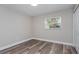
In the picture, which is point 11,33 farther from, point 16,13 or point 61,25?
point 61,25

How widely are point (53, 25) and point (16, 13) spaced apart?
2310mm

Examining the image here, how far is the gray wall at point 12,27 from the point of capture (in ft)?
12.8

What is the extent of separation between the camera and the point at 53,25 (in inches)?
207

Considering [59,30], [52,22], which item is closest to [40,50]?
[59,30]

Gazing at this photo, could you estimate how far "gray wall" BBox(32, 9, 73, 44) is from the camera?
464 cm

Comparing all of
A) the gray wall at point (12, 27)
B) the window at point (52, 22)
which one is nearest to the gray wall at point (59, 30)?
the window at point (52, 22)

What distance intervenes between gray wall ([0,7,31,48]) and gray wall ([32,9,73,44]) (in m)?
0.77

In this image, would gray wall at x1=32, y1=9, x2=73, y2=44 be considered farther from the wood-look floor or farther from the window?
the wood-look floor

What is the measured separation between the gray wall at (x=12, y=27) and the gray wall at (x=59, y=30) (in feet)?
2.52

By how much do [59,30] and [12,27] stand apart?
8.77 feet

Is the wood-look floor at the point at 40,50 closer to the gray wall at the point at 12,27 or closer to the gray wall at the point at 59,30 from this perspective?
the gray wall at the point at 12,27

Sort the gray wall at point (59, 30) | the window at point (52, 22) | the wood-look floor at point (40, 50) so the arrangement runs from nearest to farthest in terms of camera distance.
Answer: the wood-look floor at point (40, 50), the gray wall at point (59, 30), the window at point (52, 22)

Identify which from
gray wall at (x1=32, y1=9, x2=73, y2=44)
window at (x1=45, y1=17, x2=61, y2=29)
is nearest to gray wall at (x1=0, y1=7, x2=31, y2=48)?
gray wall at (x1=32, y1=9, x2=73, y2=44)
